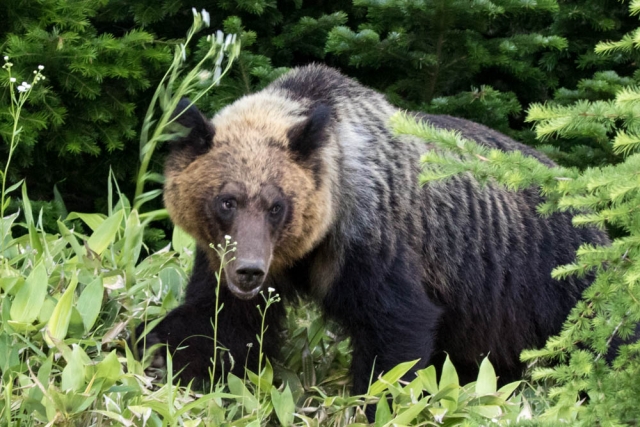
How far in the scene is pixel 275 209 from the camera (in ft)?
14.3

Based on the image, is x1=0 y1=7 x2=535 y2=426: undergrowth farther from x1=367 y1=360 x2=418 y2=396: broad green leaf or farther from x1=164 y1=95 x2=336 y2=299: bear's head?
x1=164 y1=95 x2=336 y2=299: bear's head

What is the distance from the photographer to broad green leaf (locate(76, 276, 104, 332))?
4531 millimetres

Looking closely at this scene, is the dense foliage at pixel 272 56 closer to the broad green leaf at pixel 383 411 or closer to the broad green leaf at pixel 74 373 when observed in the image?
the broad green leaf at pixel 74 373

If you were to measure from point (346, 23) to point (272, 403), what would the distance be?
164 inches

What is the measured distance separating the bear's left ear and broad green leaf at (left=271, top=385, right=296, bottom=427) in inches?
43.5

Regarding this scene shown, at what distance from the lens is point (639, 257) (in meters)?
2.89

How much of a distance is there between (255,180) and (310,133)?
14.0 inches

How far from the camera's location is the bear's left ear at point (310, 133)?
448cm

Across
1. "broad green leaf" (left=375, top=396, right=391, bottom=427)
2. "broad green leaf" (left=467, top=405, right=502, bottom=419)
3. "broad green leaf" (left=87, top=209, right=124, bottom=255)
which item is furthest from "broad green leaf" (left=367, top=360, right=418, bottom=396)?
"broad green leaf" (left=87, top=209, right=124, bottom=255)

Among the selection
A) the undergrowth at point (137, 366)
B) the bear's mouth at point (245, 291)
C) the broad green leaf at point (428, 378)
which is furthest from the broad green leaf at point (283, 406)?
the broad green leaf at point (428, 378)

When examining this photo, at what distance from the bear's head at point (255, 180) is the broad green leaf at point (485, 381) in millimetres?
1011

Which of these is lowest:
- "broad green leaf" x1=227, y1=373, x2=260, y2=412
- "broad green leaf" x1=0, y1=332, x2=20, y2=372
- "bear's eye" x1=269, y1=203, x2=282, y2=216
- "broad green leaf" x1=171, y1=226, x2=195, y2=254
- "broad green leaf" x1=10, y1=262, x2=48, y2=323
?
"broad green leaf" x1=171, y1=226, x2=195, y2=254

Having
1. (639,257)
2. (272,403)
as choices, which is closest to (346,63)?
(272,403)

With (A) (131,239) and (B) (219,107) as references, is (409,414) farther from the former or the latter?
(B) (219,107)
